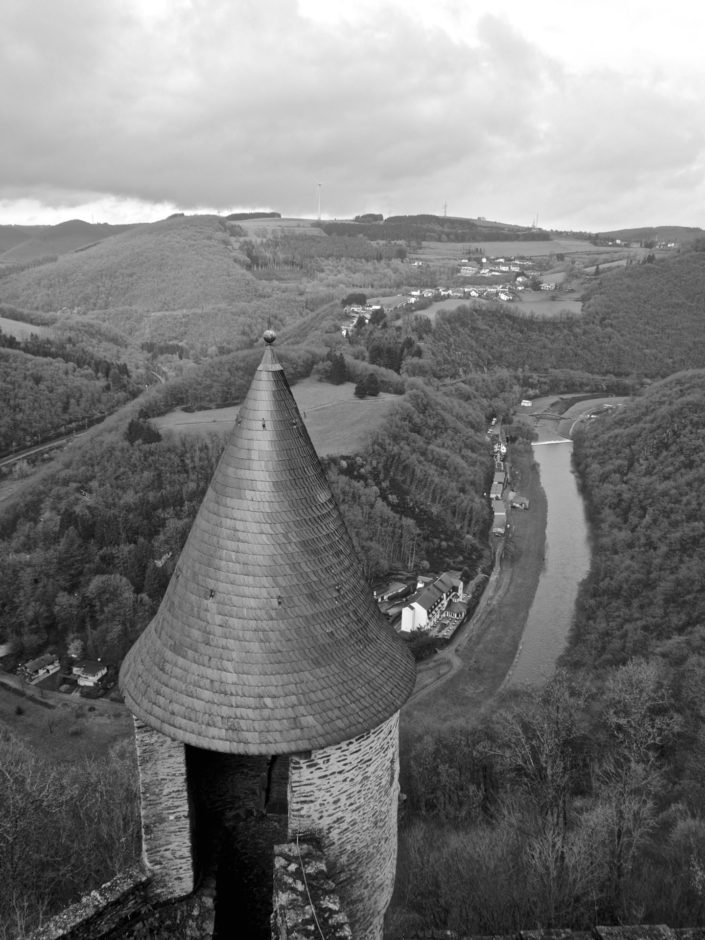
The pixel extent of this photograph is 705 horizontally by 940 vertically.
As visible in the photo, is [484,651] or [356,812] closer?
[356,812]

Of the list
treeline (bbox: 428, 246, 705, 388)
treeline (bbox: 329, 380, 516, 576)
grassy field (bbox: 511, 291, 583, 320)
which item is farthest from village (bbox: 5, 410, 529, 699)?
grassy field (bbox: 511, 291, 583, 320)

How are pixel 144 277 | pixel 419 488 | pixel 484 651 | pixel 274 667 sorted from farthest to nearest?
pixel 144 277 < pixel 419 488 < pixel 484 651 < pixel 274 667

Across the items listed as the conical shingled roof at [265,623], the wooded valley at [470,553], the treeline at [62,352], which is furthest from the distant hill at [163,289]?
the conical shingled roof at [265,623]

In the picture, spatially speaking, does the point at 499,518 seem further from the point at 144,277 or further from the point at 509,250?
the point at 509,250

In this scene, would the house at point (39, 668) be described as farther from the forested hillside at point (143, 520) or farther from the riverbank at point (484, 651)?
the riverbank at point (484, 651)

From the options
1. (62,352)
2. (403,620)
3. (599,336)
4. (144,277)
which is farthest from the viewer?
(144,277)

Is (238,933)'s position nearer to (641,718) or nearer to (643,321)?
(641,718)

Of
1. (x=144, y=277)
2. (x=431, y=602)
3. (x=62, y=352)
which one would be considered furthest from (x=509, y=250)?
(x=431, y=602)

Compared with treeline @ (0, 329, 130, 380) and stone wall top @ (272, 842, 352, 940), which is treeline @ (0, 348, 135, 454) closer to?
treeline @ (0, 329, 130, 380)
